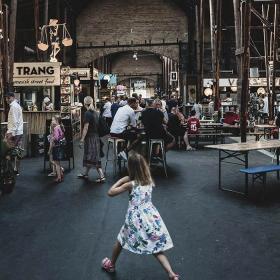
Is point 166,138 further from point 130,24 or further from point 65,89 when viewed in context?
point 130,24

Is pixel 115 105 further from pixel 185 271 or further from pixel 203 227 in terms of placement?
pixel 185 271

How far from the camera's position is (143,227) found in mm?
3781

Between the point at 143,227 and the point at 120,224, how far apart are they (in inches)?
72.8

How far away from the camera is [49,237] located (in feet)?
16.7

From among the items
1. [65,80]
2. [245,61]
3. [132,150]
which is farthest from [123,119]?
[65,80]

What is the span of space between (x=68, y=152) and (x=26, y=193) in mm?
2498

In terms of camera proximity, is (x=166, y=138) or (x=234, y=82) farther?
(x=234, y=82)

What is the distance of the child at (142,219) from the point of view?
3754 millimetres

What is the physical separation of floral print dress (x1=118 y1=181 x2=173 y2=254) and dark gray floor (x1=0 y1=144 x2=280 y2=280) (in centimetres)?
34

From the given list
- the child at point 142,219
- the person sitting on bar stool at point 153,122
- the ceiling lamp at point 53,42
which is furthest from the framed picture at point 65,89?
the child at point 142,219

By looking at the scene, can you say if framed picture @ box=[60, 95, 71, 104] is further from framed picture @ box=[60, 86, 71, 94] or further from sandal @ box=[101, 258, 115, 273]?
sandal @ box=[101, 258, 115, 273]

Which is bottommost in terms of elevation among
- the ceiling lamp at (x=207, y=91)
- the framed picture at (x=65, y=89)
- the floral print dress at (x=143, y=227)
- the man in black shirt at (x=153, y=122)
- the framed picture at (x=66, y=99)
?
the floral print dress at (x=143, y=227)

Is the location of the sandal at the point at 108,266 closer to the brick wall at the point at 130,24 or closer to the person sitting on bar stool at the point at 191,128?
the person sitting on bar stool at the point at 191,128

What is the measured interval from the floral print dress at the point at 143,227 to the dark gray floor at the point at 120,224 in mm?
338
